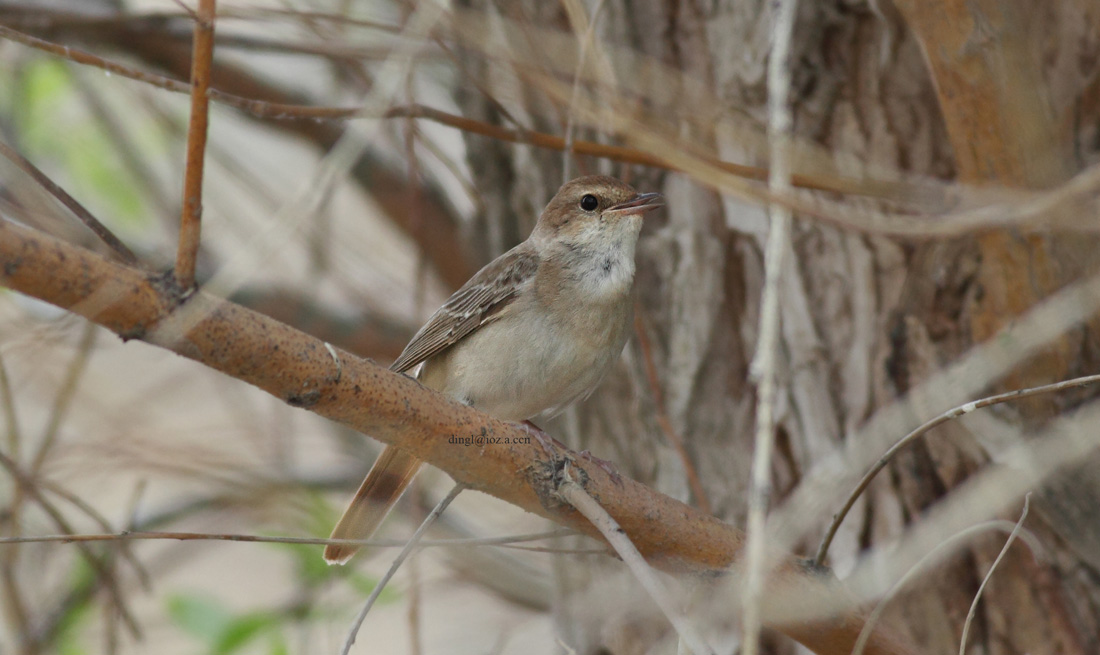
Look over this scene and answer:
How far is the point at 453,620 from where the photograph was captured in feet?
18.9

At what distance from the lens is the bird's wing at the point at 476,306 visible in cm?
406

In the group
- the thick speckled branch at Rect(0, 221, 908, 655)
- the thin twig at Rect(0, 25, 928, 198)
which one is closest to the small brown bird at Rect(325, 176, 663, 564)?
the thin twig at Rect(0, 25, 928, 198)

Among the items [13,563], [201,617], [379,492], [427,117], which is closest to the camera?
[427,117]

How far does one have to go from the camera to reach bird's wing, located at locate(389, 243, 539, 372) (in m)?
4.06

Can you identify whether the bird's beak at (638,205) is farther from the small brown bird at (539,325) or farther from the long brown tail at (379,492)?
the long brown tail at (379,492)

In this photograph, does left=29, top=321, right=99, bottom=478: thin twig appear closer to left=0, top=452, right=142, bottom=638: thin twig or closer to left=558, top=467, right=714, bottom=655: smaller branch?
left=0, top=452, right=142, bottom=638: thin twig

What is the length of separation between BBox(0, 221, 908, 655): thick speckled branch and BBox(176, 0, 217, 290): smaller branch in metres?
0.07

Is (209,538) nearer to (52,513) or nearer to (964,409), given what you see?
(52,513)

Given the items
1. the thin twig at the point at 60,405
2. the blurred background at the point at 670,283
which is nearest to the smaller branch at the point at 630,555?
the blurred background at the point at 670,283

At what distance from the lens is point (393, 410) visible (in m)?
2.36

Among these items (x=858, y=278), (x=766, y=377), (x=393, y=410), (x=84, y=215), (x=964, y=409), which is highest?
(x=858, y=278)

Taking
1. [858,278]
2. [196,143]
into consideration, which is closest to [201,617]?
[858,278]

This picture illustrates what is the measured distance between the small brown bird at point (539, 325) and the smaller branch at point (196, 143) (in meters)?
2.06

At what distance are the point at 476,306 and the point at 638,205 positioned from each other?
74 cm
